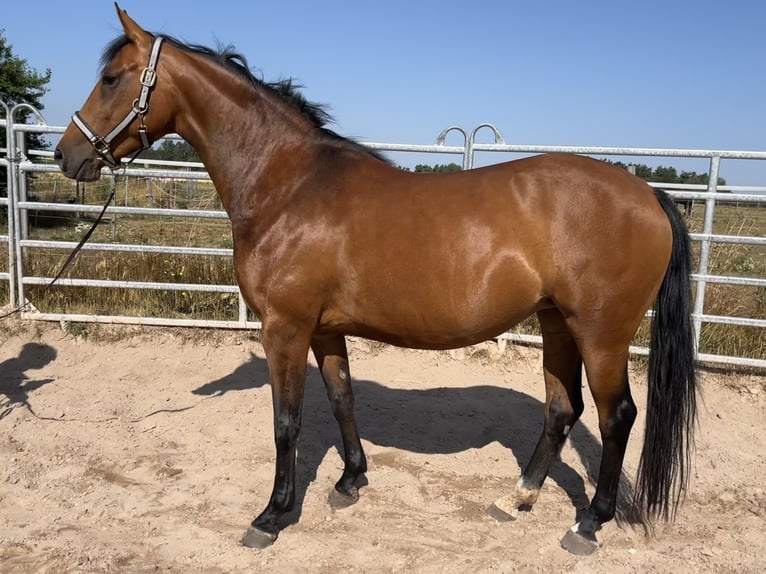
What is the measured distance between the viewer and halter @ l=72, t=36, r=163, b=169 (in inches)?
106

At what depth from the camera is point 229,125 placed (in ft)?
9.32

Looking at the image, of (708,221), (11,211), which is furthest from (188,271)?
(708,221)

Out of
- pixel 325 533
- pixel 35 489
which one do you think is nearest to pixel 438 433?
pixel 325 533

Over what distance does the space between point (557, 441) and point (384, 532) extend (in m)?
1.09

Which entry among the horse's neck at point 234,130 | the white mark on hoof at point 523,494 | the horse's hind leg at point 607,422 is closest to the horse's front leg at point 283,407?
the horse's neck at point 234,130

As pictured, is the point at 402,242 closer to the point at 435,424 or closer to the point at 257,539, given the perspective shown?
the point at 257,539

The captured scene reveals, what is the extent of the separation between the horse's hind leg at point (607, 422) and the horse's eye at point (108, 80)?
8.46 feet

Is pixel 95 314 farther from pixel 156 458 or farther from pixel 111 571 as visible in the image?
pixel 111 571

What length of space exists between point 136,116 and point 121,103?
0.10 m

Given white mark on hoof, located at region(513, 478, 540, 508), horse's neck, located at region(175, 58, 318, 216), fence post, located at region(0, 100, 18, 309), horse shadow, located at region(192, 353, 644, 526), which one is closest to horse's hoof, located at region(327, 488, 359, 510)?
horse shadow, located at region(192, 353, 644, 526)

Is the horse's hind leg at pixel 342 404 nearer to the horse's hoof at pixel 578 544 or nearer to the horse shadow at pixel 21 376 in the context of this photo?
the horse's hoof at pixel 578 544

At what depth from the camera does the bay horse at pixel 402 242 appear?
8.34 feet

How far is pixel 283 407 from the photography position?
283cm

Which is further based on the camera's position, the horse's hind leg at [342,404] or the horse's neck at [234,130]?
the horse's hind leg at [342,404]
